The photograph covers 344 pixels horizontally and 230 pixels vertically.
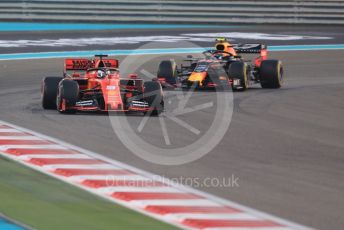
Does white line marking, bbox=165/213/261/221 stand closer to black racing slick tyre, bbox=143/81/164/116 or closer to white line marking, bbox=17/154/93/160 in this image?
white line marking, bbox=17/154/93/160

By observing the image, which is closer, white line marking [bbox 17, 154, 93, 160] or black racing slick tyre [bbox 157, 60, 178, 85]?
white line marking [bbox 17, 154, 93, 160]

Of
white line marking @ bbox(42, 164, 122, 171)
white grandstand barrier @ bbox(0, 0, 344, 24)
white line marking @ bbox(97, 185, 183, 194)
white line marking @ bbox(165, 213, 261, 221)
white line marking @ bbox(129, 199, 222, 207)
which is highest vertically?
white line marking @ bbox(165, 213, 261, 221)

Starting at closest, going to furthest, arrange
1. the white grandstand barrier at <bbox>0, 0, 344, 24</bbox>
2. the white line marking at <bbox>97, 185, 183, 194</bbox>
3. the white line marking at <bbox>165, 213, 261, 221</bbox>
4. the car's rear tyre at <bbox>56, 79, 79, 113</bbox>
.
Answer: the white line marking at <bbox>165, 213, 261, 221</bbox>
the white line marking at <bbox>97, 185, 183, 194</bbox>
the car's rear tyre at <bbox>56, 79, 79, 113</bbox>
the white grandstand barrier at <bbox>0, 0, 344, 24</bbox>

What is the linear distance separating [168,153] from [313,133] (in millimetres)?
2678

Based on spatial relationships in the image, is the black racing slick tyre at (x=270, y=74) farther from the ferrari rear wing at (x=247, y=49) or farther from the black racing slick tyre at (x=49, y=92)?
the black racing slick tyre at (x=49, y=92)

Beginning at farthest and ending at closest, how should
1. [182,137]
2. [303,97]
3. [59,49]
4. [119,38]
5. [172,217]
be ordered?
[119,38], [59,49], [303,97], [182,137], [172,217]

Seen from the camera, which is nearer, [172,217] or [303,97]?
[172,217]

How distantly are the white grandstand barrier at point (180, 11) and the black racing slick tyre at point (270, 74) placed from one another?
17.6 metres

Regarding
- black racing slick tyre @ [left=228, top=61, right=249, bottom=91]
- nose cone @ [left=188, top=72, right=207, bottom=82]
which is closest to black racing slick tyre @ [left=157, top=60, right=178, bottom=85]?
nose cone @ [left=188, top=72, right=207, bottom=82]

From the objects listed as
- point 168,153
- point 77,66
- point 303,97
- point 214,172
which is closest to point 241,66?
point 303,97

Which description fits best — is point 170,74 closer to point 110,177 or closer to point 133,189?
point 110,177

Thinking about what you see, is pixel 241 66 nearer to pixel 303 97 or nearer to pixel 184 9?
pixel 303 97

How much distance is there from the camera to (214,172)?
10547mm

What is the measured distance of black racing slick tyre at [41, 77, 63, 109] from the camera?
51.2 ft
